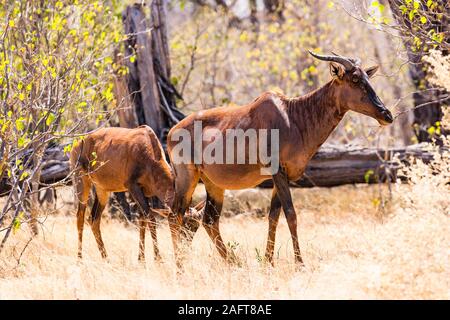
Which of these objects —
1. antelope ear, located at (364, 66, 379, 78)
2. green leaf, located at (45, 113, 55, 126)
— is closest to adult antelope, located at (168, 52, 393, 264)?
antelope ear, located at (364, 66, 379, 78)

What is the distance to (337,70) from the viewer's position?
9.22 meters

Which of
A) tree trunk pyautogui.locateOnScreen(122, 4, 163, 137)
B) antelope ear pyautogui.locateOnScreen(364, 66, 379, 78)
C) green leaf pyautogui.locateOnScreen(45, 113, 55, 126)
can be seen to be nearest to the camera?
green leaf pyautogui.locateOnScreen(45, 113, 55, 126)

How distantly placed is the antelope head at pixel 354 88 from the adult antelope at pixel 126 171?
258cm

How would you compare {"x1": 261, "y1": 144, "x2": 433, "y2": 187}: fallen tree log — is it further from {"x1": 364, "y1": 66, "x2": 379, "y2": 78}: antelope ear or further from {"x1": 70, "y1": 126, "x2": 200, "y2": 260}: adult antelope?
{"x1": 364, "y1": 66, "x2": 379, "y2": 78}: antelope ear

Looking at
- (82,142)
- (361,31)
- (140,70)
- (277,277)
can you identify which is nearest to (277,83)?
(361,31)

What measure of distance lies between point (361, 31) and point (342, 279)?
53.3 ft

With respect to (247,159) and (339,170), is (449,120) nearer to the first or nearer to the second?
(247,159)

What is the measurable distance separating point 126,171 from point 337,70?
3.21m

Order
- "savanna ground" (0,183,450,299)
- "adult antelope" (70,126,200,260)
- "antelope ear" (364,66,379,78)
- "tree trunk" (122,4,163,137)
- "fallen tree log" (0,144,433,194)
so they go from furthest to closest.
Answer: "tree trunk" (122,4,163,137)
"fallen tree log" (0,144,433,194)
"adult antelope" (70,126,200,260)
"antelope ear" (364,66,379,78)
"savanna ground" (0,183,450,299)

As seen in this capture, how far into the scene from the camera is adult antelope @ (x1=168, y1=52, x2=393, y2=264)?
30.0 feet

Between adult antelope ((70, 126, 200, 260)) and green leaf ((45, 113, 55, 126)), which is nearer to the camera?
green leaf ((45, 113, 55, 126))

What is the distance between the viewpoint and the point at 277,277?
8.18 m

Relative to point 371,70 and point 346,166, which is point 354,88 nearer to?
point 371,70

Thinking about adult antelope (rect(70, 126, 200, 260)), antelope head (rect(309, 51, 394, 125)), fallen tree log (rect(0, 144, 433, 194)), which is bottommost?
fallen tree log (rect(0, 144, 433, 194))
